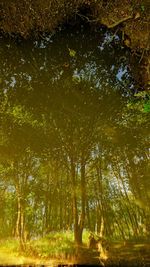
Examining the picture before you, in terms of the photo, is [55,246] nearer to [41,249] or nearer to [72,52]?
[41,249]

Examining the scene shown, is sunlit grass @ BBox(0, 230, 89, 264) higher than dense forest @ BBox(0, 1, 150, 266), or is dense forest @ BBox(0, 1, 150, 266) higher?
dense forest @ BBox(0, 1, 150, 266)

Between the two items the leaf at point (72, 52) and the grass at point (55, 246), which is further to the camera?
the leaf at point (72, 52)

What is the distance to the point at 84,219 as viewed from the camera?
387cm

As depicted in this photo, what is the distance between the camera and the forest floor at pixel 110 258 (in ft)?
11.3

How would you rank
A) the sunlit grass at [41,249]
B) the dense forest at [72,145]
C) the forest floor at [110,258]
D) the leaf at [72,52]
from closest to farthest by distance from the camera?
1. the forest floor at [110,258]
2. the sunlit grass at [41,249]
3. the dense forest at [72,145]
4. the leaf at [72,52]

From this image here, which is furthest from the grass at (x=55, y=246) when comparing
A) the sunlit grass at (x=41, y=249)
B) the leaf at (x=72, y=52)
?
the leaf at (x=72, y=52)

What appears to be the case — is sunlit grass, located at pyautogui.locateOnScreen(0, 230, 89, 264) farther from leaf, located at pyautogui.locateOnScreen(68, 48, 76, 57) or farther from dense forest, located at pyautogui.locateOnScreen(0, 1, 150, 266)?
leaf, located at pyautogui.locateOnScreen(68, 48, 76, 57)

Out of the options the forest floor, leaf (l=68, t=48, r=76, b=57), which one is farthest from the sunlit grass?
leaf (l=68, t=48, r=76, b=57)

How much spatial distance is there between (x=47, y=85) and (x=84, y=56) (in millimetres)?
935

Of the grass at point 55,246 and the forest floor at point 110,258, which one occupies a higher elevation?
the grass at point 55,246

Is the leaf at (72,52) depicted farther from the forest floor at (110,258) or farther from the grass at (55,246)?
the forest floor at (110,258)

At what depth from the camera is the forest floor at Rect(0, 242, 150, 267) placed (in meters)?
3.44

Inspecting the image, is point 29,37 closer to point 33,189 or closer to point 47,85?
point 47,85

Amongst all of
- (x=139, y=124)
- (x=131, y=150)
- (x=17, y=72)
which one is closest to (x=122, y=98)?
(x=139, y=124)
